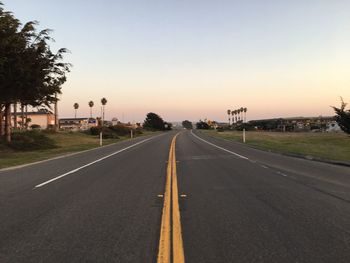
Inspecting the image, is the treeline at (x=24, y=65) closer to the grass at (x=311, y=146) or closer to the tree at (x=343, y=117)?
the grass at (x=311, y=146)

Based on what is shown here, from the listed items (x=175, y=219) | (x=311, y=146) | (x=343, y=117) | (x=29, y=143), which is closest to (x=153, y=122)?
(x=343, y=117)

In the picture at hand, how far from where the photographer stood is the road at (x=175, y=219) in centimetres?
565

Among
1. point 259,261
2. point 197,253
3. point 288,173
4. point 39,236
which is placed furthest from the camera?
point 288,173

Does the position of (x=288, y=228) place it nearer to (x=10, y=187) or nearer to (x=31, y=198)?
(x=31, y=198)

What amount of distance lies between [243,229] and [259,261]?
5.28 feet

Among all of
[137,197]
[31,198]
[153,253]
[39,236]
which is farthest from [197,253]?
[31,198]

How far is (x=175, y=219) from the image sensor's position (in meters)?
7.64

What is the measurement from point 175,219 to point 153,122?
175 m

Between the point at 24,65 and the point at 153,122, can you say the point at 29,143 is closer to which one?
the point at 24,65

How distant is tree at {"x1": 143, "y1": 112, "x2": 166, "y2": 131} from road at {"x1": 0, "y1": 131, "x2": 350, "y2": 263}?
167m

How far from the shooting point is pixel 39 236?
652 cm

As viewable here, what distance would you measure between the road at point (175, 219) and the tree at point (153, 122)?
167 metres

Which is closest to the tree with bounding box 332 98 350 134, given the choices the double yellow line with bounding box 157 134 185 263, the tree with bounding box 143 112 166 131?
the double yellow line with bounding box 157 134 185 263

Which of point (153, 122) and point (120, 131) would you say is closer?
point (120, 131)
